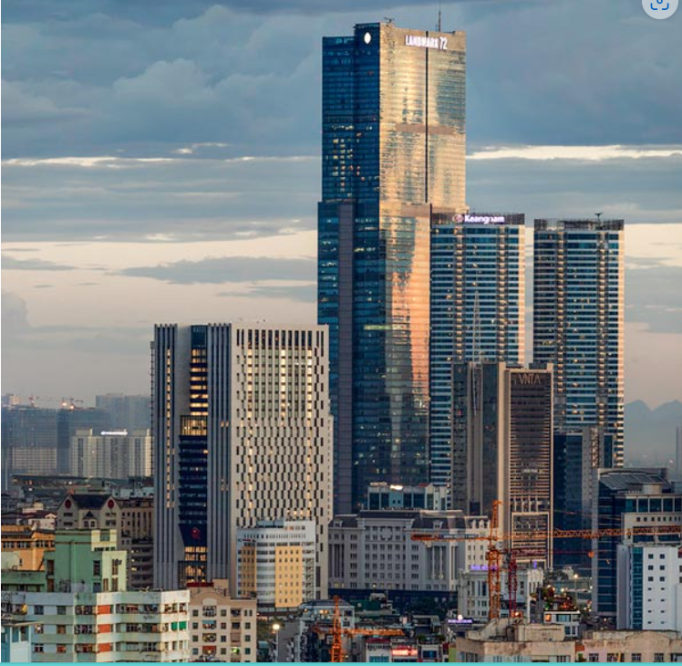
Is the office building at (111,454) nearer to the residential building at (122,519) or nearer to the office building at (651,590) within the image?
the residential building at (122,519)

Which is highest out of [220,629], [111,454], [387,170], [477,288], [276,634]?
[387,170]

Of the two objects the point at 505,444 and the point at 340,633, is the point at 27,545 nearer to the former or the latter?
the point at 340,633

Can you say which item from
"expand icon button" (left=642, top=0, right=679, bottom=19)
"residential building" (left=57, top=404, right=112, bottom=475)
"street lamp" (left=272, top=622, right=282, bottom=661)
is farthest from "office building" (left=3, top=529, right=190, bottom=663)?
"residential building" (left=57, top=404, right=112, bottom=475)

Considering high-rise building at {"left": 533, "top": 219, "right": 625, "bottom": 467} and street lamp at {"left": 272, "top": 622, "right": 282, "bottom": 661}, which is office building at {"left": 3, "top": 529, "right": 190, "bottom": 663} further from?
high-rise building at {"left": 533, "top": 219, "right": 625, "bottom": 467}

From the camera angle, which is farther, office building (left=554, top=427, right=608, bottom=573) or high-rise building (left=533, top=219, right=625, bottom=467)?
high-rise building (left=533, top=219, right=625, bottom=467)

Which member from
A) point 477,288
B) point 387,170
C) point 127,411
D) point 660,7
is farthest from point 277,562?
point 660,7

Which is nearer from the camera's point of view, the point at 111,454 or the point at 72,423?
the point at 72,423

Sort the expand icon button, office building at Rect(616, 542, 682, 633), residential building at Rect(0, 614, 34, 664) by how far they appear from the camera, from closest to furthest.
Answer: the expand icon button
residential building at Rect(0, 614, 34, 664)
office building at Rect(616, 542, 682, 633)

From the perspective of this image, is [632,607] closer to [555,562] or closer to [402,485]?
[555,562]
